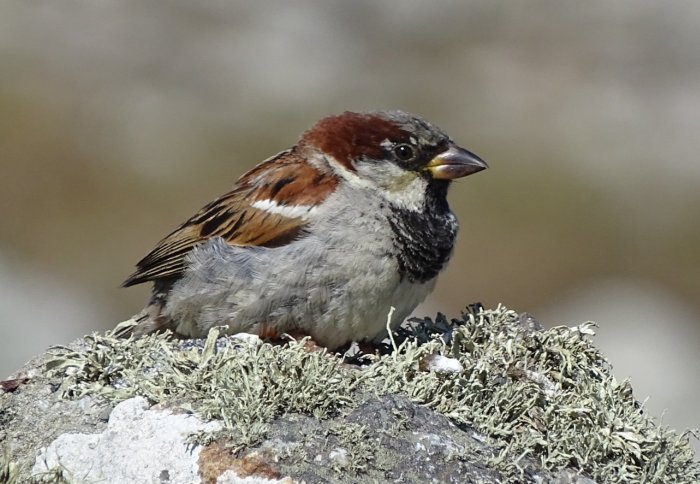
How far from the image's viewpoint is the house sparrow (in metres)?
4.61

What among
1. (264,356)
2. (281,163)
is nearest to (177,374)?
(264,356)

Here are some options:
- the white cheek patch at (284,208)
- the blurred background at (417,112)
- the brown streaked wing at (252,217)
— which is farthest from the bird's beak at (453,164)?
the blurred background at (417,112)

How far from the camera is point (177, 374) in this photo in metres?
3.41

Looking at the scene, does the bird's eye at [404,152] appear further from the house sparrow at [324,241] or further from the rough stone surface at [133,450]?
the rough stone surface at [133,450]

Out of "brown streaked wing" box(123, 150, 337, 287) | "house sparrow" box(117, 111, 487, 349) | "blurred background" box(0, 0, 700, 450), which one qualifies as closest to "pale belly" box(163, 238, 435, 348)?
"house sparrow" box(117, 111, 487, 349)

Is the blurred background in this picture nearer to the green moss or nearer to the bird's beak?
the bird's beak

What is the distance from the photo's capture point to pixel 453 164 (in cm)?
499

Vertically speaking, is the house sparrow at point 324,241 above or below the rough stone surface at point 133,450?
above

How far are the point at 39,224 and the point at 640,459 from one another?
9.76m

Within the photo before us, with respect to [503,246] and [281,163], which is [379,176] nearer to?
[281,163]

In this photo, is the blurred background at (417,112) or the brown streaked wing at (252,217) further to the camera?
the blurred background at (417,112)

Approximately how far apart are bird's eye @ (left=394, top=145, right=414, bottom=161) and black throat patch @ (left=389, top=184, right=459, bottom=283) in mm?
174

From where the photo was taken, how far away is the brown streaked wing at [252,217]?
492 cm

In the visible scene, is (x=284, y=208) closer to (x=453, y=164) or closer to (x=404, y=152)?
(x=404, y=152)
